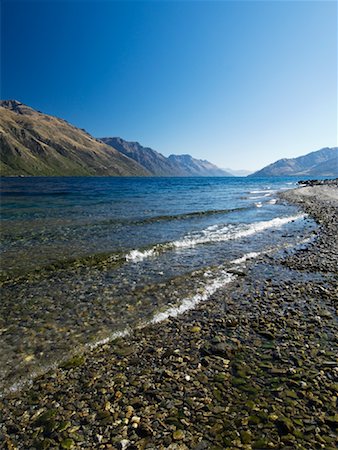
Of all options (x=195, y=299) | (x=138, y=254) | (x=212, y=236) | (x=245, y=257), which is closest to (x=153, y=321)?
(x=195, y=299)

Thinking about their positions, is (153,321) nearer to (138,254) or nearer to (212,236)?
(138,254)

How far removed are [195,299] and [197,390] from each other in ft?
18.4

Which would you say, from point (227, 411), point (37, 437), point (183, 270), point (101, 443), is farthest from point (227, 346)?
point (183, 270)

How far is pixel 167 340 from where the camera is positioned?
9.07m

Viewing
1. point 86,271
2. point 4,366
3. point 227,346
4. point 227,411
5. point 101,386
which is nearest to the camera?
point 227,411

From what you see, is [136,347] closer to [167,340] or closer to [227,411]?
[167,340]

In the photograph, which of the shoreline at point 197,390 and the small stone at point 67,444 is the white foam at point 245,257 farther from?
the small stone at point 67,444

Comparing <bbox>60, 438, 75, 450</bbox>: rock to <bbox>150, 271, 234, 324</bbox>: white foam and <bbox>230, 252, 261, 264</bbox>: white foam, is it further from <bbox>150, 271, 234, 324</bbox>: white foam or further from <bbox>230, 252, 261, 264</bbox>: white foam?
<bbox>230, 252, 261, 264</bbox>: white foam

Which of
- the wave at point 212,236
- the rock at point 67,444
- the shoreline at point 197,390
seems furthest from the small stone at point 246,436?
the wave at point 212,236

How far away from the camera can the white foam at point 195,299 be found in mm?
10805

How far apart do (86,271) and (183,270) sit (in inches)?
225

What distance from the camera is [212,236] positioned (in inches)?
992

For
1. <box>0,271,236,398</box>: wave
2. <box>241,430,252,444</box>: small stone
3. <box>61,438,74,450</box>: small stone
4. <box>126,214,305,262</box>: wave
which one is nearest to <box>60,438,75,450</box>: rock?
<box>61,438,74,450</box>: small stone

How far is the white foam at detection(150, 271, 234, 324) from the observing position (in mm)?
10805
